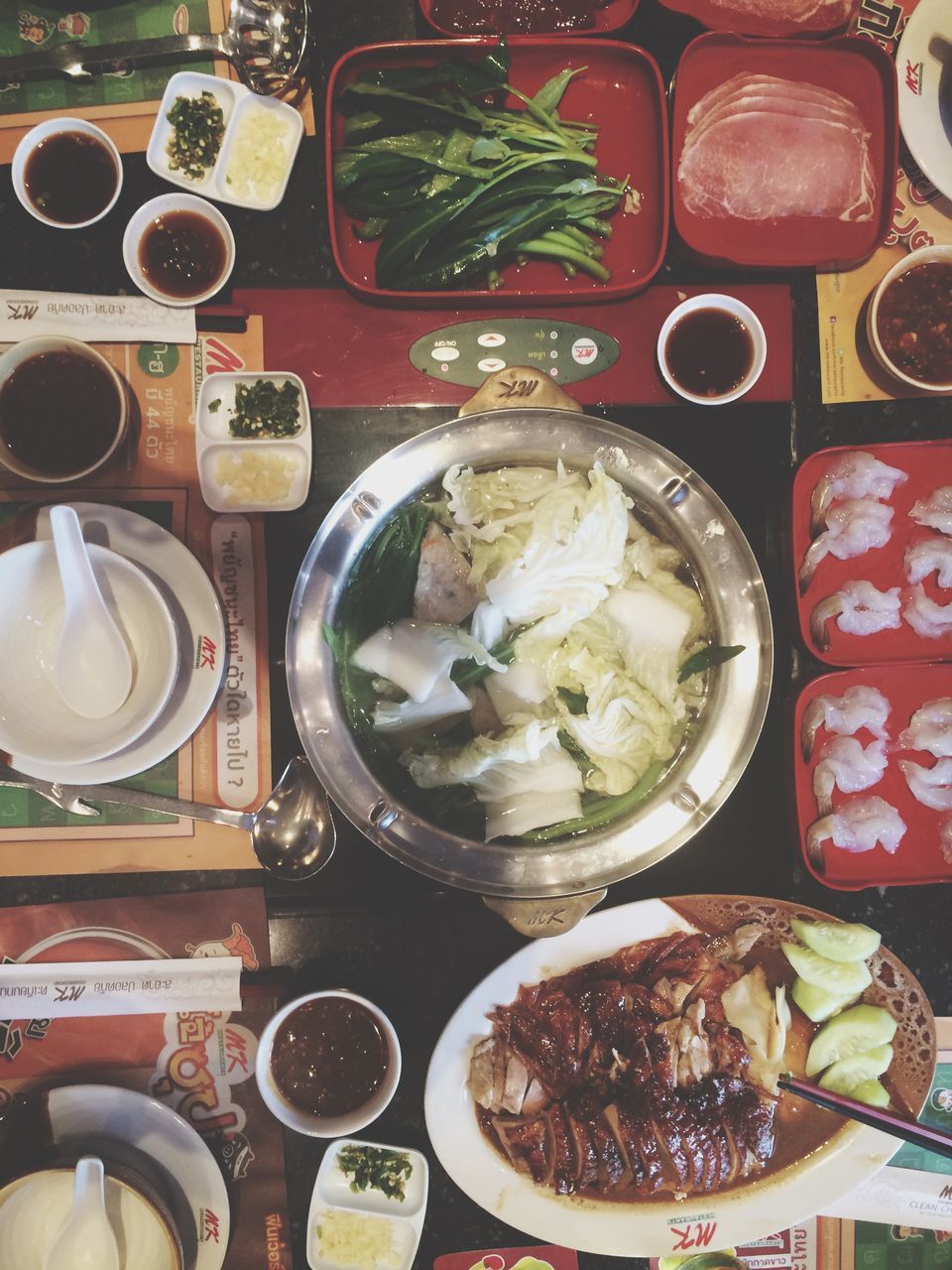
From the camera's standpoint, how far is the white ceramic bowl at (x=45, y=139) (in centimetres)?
226

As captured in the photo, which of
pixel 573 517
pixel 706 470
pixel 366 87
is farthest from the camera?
pixel 706 470

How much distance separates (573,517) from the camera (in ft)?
6.60

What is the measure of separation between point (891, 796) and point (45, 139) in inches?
119

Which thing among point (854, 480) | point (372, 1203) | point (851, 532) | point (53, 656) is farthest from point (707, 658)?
point (372, 1203)

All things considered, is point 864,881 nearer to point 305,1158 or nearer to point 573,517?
point 573,517

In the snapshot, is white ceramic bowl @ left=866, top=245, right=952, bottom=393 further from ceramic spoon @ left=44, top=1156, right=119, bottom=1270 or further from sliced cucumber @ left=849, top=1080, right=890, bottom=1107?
ceramic spoon @ left=44, top=1156, right=119, bottom=1270

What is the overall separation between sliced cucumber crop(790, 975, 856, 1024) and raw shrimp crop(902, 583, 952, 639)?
3.36 feet

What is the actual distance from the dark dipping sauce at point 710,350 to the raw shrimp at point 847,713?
912mm

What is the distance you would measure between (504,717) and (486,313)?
1143mm

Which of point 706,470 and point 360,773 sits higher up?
point 706,470

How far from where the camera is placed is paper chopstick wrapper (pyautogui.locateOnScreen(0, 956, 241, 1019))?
7.33ft

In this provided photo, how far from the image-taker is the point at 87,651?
1.98 meters

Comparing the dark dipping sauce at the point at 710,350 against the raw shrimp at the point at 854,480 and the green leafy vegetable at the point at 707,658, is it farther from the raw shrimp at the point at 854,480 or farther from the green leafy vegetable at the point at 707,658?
the green leafy vegetable at the point at 707,658

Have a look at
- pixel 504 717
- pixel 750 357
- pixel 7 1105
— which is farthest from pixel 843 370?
pixel 7 1105
